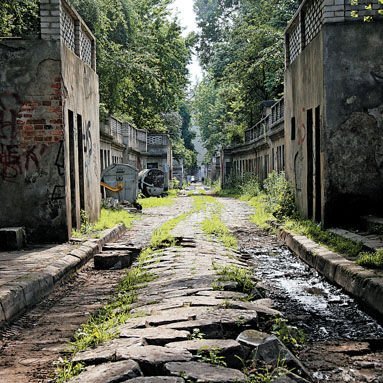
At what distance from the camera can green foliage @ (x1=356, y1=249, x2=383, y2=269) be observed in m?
6.83

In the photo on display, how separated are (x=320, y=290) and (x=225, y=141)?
4513 centimetres

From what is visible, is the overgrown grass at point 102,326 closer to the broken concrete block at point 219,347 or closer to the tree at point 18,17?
the broken concrete block at point 219,347

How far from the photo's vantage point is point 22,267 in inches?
301

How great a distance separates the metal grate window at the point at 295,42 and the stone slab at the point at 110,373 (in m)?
10.7

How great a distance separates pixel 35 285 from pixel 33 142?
4.14 m

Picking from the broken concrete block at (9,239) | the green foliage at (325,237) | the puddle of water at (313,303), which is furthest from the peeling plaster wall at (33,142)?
the green foliage at (325,237)

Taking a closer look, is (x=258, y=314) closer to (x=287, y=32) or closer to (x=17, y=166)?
(x=17, y=166)

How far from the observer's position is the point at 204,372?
11.7 ft

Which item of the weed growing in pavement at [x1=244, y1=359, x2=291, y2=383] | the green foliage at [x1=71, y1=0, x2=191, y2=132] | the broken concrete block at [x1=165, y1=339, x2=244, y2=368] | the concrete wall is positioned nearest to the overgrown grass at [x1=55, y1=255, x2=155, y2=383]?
the broken concrete block at [x1=165, y1=339, x2=244, y2=368]

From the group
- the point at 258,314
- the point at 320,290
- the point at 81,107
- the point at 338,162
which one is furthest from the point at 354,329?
the point at 81,107

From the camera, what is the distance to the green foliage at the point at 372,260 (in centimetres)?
683

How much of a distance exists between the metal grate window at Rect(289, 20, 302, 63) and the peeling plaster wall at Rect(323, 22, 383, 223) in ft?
9.52

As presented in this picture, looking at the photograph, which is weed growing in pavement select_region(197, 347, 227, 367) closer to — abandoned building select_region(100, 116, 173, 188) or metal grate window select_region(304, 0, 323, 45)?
metal grate window select_region(304, 0, 323, 45)

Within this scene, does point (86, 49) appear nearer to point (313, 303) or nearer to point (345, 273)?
point (345, 273)
